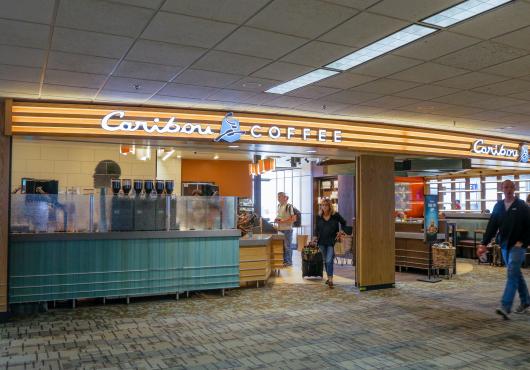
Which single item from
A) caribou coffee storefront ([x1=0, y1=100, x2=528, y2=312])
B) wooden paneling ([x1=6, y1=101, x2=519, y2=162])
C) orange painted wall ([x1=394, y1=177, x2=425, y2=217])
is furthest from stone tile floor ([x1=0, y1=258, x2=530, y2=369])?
orange painted wall ([x1=394, y1=177, x2=425, y2=217])

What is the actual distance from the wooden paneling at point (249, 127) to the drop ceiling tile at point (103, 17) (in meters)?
2.71

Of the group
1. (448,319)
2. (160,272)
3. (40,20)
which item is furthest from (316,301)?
(40,20)

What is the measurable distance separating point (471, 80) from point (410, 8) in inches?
98.2

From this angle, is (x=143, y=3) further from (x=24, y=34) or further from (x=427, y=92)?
(x=427, y=92)

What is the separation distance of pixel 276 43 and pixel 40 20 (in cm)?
201

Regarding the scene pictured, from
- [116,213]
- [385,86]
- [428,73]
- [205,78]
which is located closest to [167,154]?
[116,213]

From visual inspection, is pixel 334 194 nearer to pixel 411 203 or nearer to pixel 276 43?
pixel 411 203

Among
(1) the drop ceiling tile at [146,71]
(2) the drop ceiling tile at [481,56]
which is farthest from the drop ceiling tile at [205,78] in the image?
(2) the drop ceiling tile at [481,56]

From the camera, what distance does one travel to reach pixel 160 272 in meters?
7.35

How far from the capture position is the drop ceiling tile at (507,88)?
19.6 feet

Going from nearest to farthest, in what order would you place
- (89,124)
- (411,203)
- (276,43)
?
(276,43) → (89,124) → (411,203)

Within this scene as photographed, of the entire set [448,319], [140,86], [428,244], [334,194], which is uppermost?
[140,86]

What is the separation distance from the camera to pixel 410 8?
12.4ft

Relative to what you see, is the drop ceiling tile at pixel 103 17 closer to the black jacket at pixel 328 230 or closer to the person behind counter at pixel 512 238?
the person behind counter at pixel 512 238
